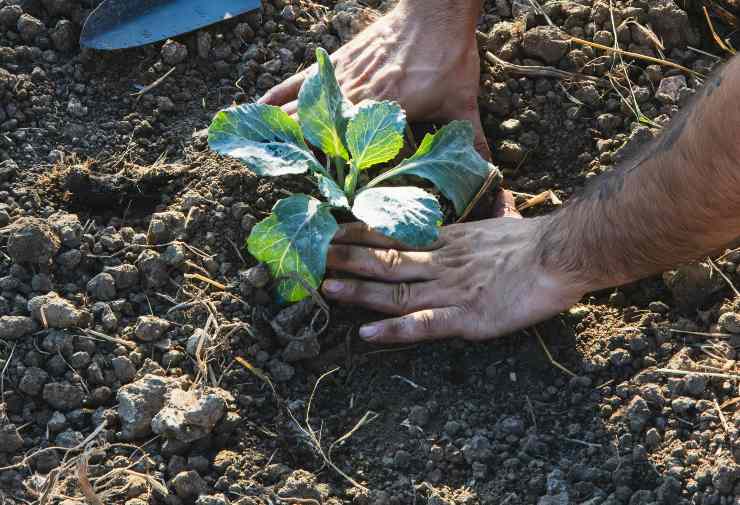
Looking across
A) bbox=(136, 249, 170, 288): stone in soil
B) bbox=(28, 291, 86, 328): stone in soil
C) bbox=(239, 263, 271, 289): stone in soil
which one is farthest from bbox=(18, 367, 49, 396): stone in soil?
bbox=(239, 263, 271, 289): stone in soil

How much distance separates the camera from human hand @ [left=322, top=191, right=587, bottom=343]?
2506 millimetres

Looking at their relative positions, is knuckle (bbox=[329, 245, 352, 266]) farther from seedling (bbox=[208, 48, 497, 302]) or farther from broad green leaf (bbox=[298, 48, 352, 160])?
broad green leaf (bbox=[298, 48, 352, 160])

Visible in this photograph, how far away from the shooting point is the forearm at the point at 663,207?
2.13 m

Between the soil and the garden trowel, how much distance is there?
0.05 metres

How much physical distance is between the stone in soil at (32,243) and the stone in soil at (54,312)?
117 mm

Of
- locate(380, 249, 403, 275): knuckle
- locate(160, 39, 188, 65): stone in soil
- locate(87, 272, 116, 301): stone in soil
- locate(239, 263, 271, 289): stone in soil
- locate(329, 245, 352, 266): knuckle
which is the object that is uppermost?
locate(160, 39, 188, 65): stone in soil

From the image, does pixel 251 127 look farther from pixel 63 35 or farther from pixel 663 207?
pixel 663 207

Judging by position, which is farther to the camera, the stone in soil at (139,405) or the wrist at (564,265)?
the wrist at (564,265)

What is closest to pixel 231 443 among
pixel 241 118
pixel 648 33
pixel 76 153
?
pixel 241 118

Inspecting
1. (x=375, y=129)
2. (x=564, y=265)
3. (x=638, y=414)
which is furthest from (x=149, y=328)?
(x=638, y=414)

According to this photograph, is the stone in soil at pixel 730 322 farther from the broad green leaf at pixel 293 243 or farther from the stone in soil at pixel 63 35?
the stone in soil at pixel 63 35

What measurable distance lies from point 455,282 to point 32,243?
1.04 m

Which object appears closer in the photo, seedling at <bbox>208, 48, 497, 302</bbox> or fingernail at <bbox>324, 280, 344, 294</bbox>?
seedling at <bbox>208, 48, 497, 302</bbox>

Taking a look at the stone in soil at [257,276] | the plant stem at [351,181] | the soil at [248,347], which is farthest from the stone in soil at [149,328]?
the plant stem at [351,181]
